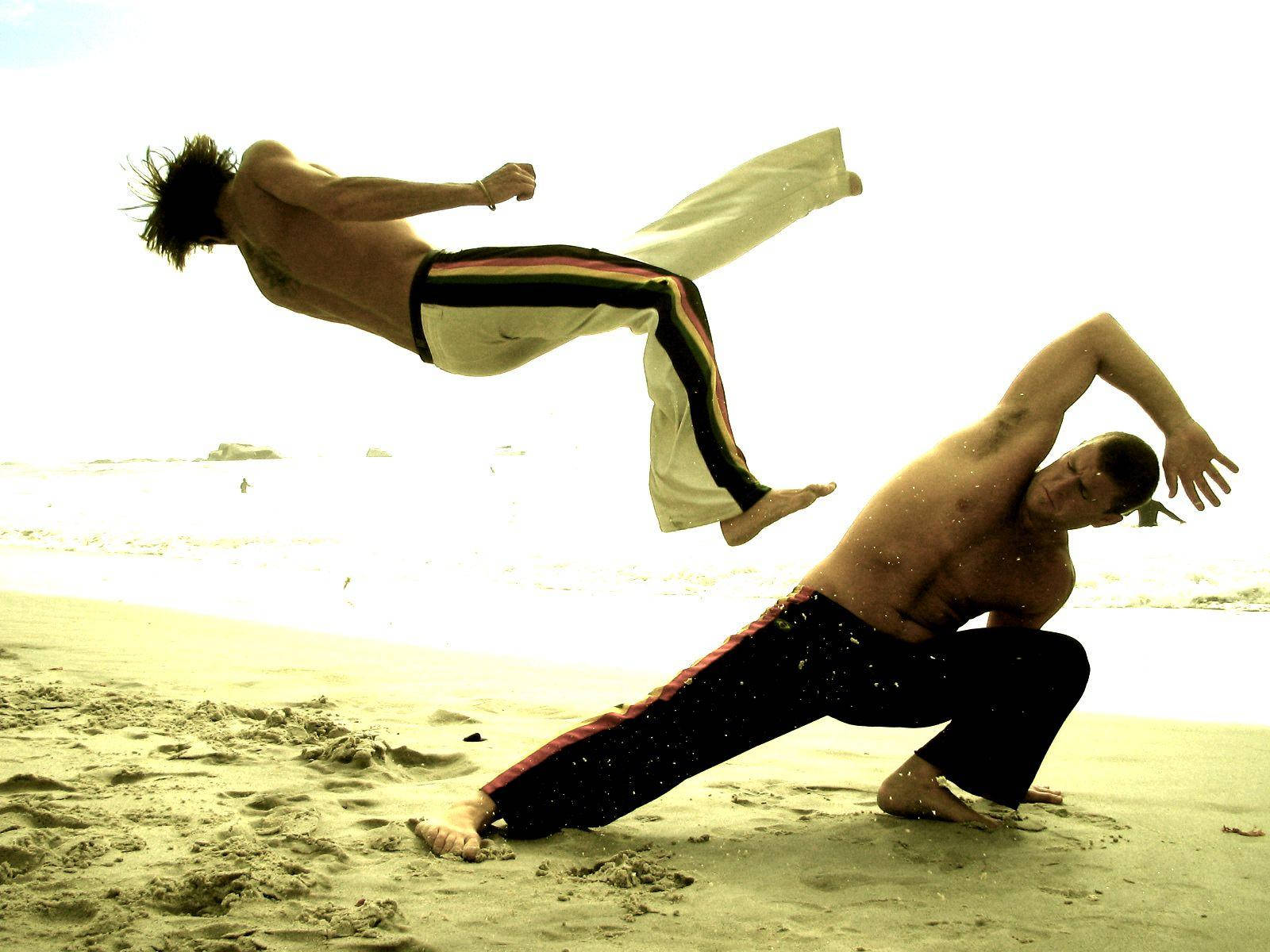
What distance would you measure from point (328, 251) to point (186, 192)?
42cm

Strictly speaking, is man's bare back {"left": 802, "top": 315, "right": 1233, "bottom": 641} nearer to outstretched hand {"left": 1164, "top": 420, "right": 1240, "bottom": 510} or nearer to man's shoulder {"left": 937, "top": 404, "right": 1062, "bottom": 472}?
man's shoulder {"left": 937, "top": 404, "right": 1062, "bottom": 472}

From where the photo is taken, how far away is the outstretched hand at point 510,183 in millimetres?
2314

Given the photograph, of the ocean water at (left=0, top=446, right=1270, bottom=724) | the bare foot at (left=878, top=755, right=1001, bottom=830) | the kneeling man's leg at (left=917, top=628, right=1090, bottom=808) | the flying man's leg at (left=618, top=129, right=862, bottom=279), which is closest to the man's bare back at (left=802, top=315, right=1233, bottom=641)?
the kneeling man's leg at (left=917, top=628, right=1090, bottom=808)

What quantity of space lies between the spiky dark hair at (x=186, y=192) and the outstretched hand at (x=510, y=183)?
79 centimetres

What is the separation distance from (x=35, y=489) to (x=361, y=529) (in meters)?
10.4

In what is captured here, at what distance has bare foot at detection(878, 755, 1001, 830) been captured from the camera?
2.52 meters

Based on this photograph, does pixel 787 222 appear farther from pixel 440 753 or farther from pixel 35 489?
pixel 35 489

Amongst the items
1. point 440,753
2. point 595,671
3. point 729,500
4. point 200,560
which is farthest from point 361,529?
point 729,500

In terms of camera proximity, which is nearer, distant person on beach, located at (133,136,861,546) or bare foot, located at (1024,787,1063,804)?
distant person on beach, located at (133,136,861,546)

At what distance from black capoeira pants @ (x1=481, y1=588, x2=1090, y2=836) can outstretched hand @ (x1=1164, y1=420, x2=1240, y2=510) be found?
17.7 inches

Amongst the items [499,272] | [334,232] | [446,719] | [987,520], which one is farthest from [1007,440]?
[446,719]

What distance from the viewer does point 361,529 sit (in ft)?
41.4

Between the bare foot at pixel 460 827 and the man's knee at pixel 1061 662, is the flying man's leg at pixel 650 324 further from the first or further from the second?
the bare foot at pixel 460 827

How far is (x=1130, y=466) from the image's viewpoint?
7.39 ft
